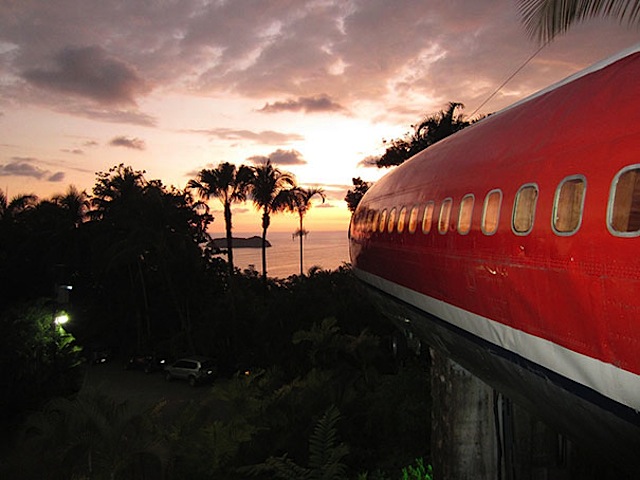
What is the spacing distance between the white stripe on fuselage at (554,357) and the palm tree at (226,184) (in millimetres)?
28781

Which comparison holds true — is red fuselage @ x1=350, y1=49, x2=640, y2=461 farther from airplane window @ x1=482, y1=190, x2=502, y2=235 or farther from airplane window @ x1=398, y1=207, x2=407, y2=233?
airplane window @ x1=398, y1=207, x2=407, y2=233

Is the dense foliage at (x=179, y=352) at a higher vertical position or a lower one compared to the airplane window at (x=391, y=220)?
lower

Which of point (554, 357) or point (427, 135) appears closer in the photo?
point (554, 357)

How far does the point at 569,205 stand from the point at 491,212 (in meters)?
1.35

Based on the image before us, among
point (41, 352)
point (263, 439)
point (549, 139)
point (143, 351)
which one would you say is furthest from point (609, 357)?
point (143, 351)

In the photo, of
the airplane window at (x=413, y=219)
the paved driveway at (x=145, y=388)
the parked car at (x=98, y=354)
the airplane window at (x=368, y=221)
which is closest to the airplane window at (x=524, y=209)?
the airplane window at (x=413, y=219)

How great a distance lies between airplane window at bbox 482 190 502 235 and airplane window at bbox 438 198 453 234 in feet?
3.68

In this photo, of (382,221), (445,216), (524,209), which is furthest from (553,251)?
(382,221)

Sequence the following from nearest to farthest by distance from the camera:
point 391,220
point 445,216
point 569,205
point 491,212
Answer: point 569,205, point 491,212, point 445,216, point 391,220

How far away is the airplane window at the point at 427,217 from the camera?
24.2 ft

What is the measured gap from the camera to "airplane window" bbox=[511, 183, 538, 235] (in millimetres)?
4430

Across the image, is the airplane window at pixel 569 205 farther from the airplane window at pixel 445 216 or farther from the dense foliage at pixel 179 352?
the dense foliage at pixel 179 352

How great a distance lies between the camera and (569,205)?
394cm

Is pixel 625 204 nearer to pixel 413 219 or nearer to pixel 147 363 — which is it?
pixel 413 219
